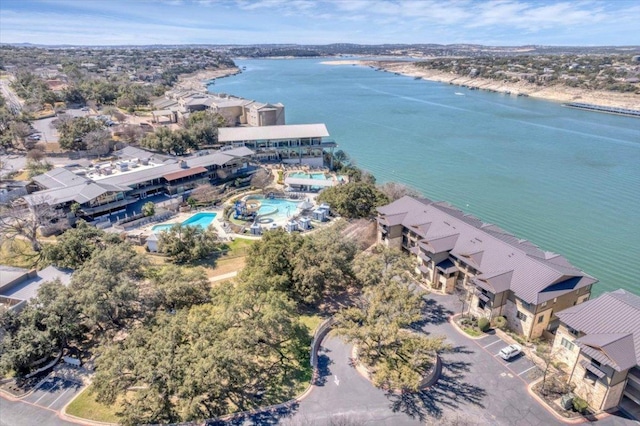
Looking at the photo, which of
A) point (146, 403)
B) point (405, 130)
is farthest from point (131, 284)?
point (405, 130)

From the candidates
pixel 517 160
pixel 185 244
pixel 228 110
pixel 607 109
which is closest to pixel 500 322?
pixel 185 244

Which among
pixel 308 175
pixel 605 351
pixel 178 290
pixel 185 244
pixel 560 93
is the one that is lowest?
pixel 185 244

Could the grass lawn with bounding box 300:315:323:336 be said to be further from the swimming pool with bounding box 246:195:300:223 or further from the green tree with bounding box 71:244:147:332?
the swimming pool with bounding box 246:195:300:223

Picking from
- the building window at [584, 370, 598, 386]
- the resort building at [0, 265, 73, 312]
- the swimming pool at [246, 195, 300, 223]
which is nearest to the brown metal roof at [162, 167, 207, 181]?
the swimming pool at [246, 195, 300, 223]

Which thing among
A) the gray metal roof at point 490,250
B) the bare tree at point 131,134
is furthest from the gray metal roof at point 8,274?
the bare tree at point 131,134

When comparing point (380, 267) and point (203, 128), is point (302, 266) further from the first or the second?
point (203, 128)

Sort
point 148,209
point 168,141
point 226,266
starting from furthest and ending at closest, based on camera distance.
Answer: point 168,141 < point 148,209 < point 226,266

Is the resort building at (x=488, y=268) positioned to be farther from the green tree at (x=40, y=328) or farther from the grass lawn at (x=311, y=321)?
the green tree at (x=40, y=328)
